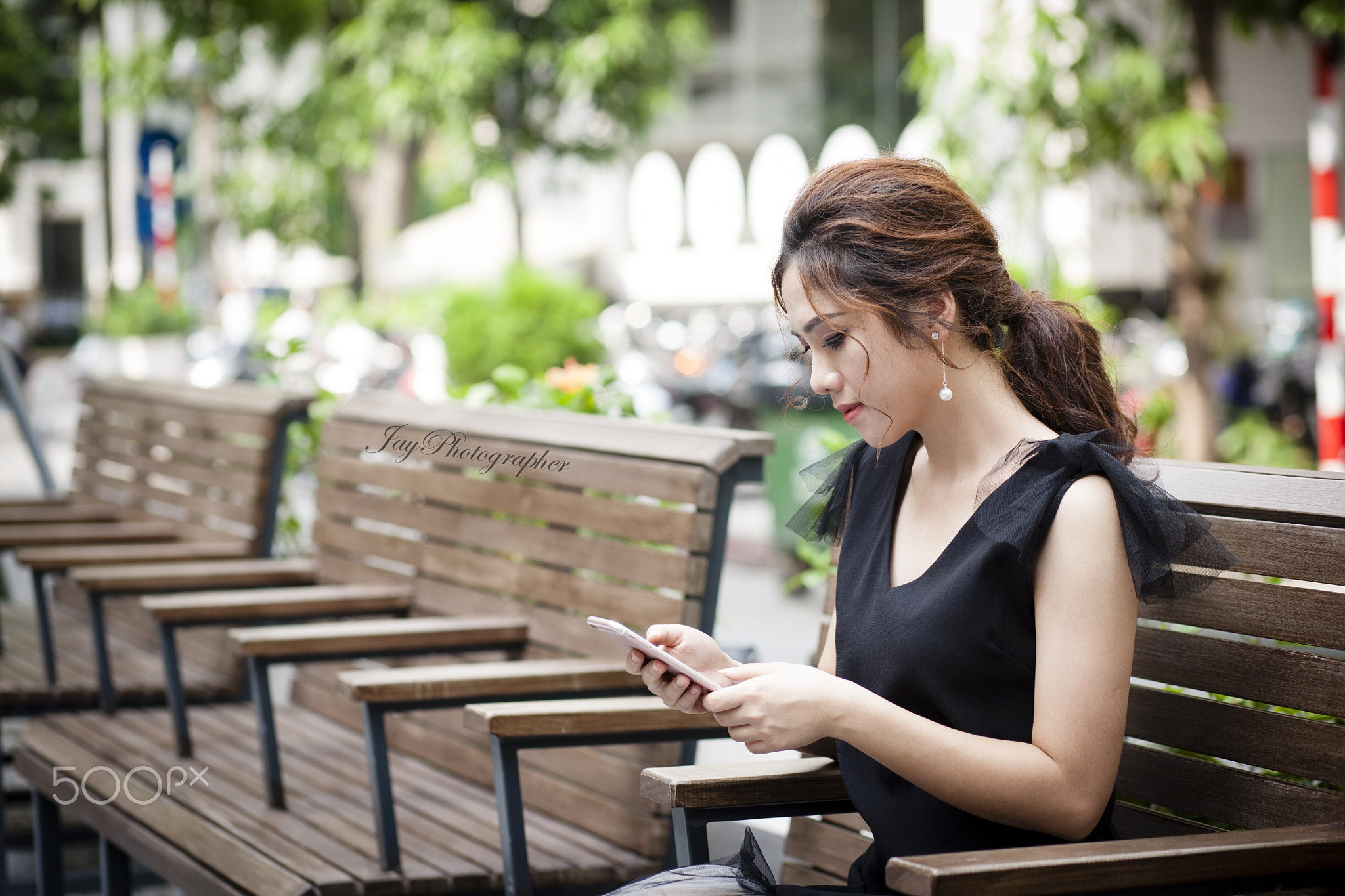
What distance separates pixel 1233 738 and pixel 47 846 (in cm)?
257

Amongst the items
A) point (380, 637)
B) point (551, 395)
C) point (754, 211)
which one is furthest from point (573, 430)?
point (754, 211)

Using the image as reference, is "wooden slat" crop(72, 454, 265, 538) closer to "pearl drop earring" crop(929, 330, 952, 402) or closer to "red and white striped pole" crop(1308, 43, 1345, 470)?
"pearl drop earring" crop(929, 330, 952, 402)

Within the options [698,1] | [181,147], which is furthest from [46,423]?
[698,1]

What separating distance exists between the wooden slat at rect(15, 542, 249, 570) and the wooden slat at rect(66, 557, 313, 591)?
0.19 ft

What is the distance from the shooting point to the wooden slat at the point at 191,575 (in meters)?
3.55

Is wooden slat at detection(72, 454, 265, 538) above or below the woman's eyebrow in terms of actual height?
below

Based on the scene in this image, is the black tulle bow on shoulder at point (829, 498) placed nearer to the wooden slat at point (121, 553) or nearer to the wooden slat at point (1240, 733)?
the wooden slat at point (1240, 733)

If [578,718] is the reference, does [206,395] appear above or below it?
above

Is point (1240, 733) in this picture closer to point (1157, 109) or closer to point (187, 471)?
point (187, 471)

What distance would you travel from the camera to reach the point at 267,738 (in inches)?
112
